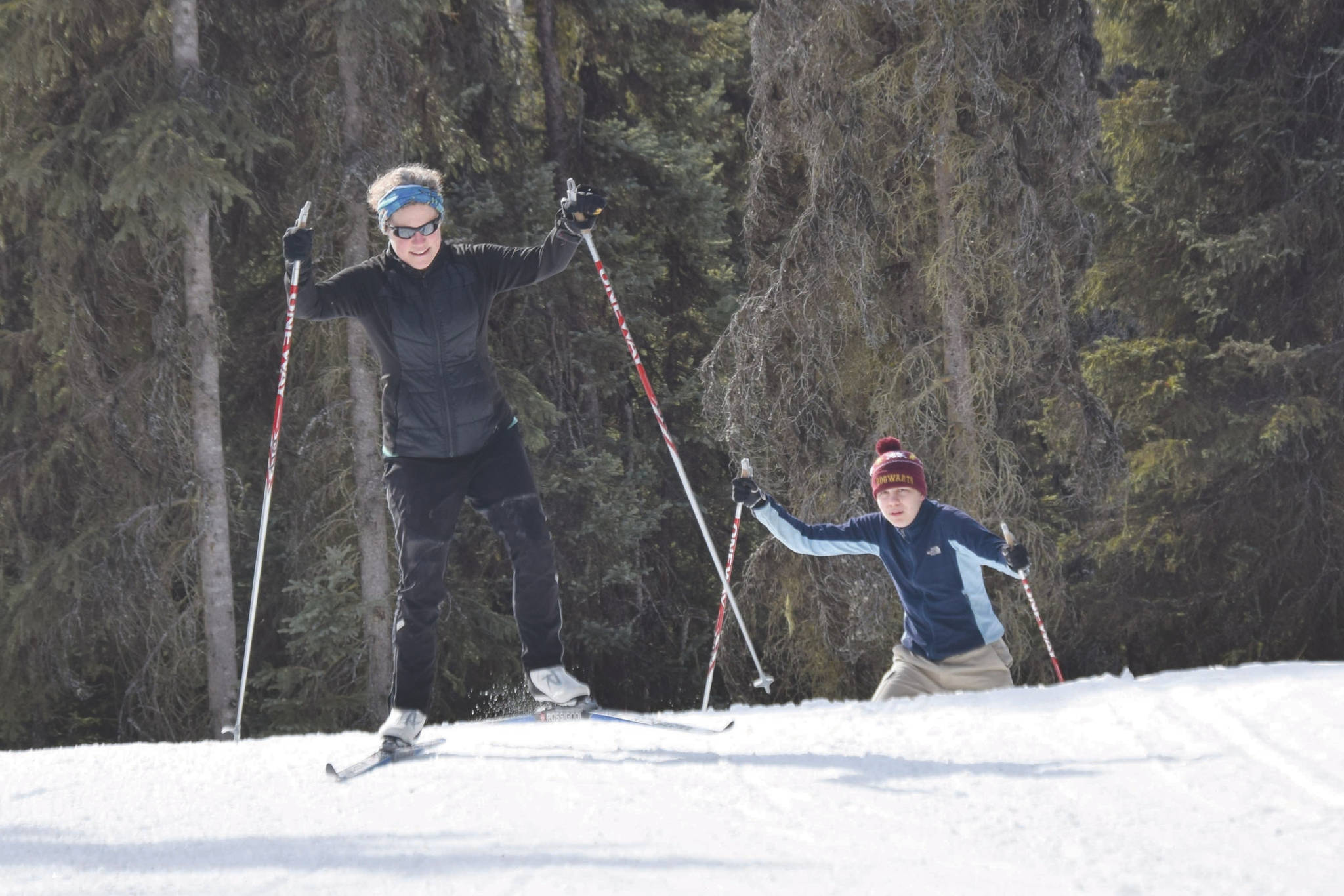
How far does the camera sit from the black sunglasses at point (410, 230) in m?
4.37

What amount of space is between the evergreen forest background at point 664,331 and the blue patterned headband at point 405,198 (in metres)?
5.24

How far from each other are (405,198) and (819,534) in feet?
6.96

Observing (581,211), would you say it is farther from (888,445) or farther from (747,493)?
(888,445)

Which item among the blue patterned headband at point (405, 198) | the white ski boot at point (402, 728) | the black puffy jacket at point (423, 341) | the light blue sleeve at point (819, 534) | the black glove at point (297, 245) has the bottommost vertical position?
the white ski boot at point (402, 728)

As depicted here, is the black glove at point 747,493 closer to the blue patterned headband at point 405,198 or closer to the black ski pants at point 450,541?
the black ski pants at point 450,541

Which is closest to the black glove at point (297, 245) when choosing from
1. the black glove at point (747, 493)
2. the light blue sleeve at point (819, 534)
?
the black glove at point (747, 493)

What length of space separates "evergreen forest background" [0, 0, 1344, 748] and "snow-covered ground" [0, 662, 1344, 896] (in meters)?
5.38

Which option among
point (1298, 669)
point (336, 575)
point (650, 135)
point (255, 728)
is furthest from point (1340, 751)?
point (650, 135)

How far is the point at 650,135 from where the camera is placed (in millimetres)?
12836

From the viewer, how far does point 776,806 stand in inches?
123

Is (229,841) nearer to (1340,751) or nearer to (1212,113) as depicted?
(1340,751)

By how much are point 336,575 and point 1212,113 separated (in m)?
8.55

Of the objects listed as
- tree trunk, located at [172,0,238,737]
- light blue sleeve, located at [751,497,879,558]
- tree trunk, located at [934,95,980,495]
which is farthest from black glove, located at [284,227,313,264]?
tree trunk, located at [934,95,980,495]

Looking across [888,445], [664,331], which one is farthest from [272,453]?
[664,331]
